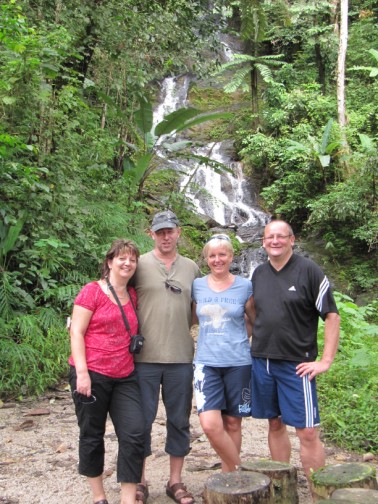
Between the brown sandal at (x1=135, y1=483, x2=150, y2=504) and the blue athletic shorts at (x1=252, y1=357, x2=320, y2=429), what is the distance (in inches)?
36.0

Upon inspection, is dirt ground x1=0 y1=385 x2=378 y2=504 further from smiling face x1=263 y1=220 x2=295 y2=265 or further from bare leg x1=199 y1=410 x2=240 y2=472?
smiling face x1=263 y1=220 x2=295 y2=265

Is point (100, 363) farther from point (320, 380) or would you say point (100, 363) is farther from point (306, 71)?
point (306, 71)

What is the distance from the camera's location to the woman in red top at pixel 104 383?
133 inches

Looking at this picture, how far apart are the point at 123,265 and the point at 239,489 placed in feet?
4.92

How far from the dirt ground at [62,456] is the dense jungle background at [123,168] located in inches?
15.5

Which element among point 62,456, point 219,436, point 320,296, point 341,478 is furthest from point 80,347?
point 62,456

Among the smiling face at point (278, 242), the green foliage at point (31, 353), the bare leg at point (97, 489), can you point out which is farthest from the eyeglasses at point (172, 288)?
the green foliage at point (31, 353)

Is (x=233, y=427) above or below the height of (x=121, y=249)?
below

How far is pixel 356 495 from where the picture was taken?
248 cm

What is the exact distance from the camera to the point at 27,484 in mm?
4230

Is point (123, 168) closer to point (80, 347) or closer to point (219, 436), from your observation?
point (80, 347)

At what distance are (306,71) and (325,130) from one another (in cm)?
852

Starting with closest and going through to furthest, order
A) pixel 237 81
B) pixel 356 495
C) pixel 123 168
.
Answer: pixel 356 495, pixel 123 168, pixel 237 81

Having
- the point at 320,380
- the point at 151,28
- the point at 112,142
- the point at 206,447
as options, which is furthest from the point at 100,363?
the point at 151,28
